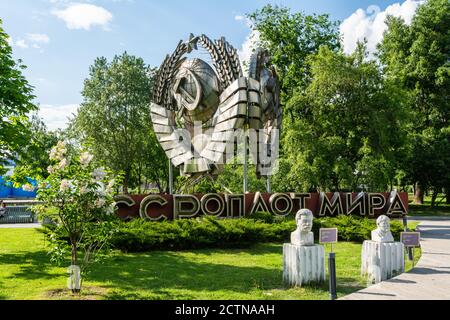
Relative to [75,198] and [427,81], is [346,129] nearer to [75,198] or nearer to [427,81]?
[427,81]

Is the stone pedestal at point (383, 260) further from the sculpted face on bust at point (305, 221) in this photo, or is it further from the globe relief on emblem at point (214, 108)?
the globe relief on emblem at point (214, 108)

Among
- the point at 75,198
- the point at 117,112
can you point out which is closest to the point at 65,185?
the point at 75,198

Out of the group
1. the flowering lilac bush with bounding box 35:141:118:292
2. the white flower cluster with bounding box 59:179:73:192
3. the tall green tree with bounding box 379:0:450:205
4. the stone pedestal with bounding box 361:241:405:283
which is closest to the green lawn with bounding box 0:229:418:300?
the stone pedestal with bounding box 361:241:405:283

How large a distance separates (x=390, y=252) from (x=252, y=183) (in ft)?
70.0

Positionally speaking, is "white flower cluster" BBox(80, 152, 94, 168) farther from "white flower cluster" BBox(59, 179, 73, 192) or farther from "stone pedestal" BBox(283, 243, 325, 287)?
"stone pedestal" BBox(283, 243, 325, 287)

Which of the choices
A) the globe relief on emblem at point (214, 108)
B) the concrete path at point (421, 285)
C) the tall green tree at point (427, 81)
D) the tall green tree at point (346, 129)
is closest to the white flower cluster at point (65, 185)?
the concrete path at point (421, 285)

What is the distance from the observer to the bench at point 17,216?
995 inches

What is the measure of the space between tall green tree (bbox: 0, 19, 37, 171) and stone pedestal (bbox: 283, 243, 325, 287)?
9.41m

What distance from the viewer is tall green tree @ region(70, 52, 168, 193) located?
38.5m

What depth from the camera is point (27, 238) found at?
1742cm

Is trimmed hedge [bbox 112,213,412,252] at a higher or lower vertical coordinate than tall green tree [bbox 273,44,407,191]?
lower

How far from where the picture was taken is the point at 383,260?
963 cm

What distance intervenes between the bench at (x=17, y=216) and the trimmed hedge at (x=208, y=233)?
42.4ft

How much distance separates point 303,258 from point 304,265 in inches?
5.7
